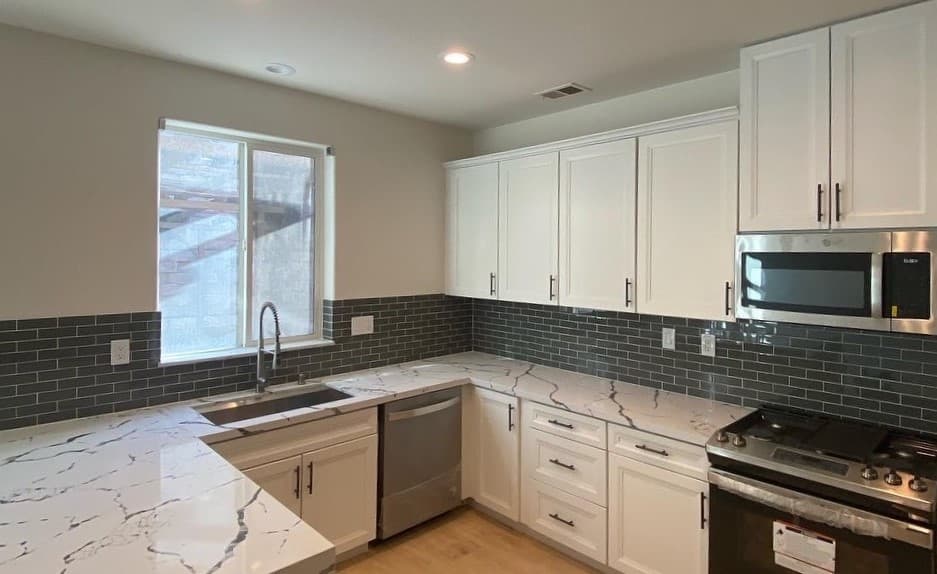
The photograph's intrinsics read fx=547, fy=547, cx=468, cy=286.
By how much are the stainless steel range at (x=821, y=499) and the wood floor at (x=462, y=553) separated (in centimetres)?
94

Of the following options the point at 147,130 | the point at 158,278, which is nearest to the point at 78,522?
the point at 158,278

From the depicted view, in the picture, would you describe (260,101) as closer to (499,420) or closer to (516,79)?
(516,79)

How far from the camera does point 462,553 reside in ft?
9.53

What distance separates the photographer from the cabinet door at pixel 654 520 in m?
2.31

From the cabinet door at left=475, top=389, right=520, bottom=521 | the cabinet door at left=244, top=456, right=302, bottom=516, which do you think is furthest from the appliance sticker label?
the cabinet door at left=244, top=456, right=302, bottom=516

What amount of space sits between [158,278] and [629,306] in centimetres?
235

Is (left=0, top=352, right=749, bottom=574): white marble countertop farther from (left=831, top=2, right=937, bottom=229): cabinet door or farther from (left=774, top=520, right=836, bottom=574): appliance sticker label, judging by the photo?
(left=831, top=2, right=937, bottom=229): cabinet door

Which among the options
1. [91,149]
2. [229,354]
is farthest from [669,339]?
[91,149]

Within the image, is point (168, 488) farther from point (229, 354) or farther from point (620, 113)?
point (620, 113)

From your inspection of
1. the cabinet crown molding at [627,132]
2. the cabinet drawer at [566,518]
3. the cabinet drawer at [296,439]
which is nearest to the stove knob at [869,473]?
the cabinet drawer at [566,518]

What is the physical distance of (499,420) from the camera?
314cm

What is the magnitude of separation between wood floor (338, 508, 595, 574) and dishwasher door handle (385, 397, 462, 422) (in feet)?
2.27

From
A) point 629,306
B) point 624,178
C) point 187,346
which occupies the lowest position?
point 187,346

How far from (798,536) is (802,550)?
5cm
